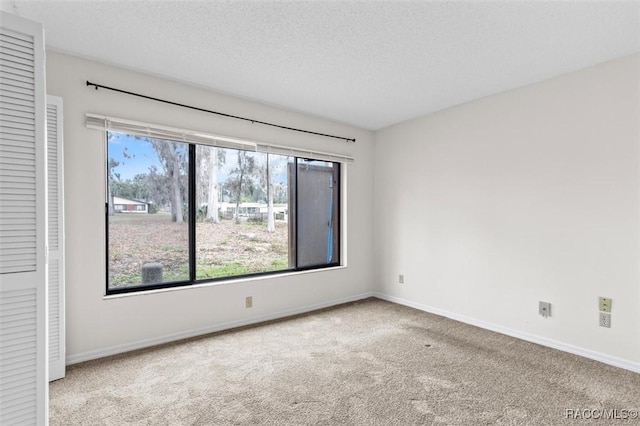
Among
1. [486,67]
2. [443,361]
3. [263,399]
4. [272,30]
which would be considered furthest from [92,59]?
[443,361]

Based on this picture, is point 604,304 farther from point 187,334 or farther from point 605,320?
point 187,334

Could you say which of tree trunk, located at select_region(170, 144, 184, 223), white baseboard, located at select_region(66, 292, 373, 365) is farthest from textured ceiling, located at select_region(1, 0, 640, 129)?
white baseboard, located at select_region(66, 292, 373, 365)

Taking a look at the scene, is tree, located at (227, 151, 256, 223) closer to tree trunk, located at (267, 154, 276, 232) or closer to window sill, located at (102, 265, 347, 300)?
tree trunk, located at (267, 154, 276, 232)

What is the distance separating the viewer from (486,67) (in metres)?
2.70

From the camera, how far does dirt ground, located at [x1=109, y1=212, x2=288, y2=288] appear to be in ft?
9.39

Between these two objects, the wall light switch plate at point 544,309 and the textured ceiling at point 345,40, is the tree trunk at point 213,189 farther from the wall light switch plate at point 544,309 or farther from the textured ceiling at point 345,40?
the wall light switch plate at point 544,309

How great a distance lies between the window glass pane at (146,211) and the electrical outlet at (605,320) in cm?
369

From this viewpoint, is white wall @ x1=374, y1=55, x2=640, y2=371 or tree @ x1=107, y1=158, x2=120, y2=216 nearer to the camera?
white wall @ x1=374, y1=55, x2=640, y2=371

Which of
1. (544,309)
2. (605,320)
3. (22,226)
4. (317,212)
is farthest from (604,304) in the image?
(22,226)

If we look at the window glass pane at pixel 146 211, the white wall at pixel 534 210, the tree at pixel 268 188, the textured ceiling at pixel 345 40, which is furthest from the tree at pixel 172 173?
the white wall at pixel 534 210

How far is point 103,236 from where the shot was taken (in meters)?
2.69

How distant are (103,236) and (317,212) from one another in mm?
2451

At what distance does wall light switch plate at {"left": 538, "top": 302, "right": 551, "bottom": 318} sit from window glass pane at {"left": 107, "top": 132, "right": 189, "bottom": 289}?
11.1 ft

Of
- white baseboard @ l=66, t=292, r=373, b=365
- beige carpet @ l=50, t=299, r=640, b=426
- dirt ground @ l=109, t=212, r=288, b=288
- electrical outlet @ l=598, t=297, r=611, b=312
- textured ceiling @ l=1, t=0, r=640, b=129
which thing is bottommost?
beige carpet @ l=50, t=299, r=640, b=426
